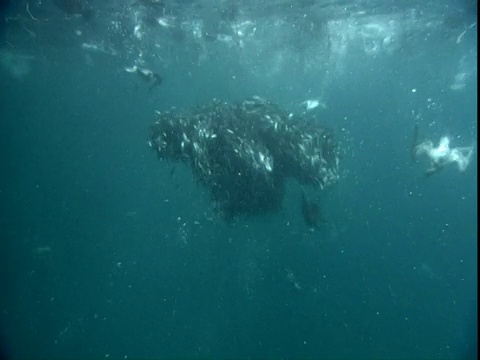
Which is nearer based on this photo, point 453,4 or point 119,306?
point 453,4

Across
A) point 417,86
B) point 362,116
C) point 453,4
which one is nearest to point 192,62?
point 453,4

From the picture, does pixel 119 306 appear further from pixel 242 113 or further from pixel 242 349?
pixel 242 113

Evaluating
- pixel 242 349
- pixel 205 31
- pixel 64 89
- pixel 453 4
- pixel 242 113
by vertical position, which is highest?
pixel 453 4

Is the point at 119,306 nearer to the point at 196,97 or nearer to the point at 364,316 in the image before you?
the point at 364,316

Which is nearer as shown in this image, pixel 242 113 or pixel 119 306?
pixel 242 113

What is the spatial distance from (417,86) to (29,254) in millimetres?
58325

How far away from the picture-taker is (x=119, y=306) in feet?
99.6

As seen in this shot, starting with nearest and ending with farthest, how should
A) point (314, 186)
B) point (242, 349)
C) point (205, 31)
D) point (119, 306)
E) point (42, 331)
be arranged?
1. point (314, 186)
2. point (205, 31)
3. point (242, 349)
4. point (42, 331)
5. point (119, 306)

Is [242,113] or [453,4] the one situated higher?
[453,4]

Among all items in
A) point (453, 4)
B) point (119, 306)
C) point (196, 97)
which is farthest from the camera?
point (196, 97)

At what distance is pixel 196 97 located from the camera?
2076 inches

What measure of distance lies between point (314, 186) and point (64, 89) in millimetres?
40399

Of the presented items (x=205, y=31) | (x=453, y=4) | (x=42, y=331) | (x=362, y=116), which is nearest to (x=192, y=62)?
(x=205, y=31)

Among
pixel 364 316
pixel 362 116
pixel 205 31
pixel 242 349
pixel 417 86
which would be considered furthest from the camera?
pixel 362 116
